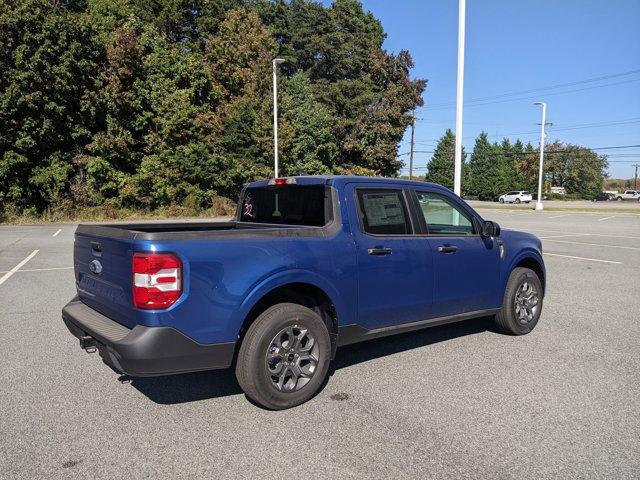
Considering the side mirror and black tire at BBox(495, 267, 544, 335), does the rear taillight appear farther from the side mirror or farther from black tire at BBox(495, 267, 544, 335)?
black tire at BBox(495, 267, 544, 335)

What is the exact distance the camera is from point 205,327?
135 inches

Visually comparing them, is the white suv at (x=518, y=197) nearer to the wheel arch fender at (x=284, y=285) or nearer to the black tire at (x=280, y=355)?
the wheel arch fender at (x=284, y=285)

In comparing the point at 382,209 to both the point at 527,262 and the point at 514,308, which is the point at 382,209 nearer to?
the point at 514,308

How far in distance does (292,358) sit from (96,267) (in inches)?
65.9

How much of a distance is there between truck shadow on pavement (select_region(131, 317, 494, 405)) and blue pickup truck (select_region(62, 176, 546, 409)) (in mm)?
557

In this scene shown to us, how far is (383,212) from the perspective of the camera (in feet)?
15.0

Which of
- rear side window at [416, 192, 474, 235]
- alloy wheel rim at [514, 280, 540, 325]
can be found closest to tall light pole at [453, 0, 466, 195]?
alloy wheel rim at [514, 280, 540, 325]

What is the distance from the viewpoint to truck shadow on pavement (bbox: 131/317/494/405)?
163 inches

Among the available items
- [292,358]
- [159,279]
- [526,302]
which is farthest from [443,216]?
[159,279]

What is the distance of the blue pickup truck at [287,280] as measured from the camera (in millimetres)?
3338

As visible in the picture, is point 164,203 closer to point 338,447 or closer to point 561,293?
point 561,293

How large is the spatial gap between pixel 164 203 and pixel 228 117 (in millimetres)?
6864

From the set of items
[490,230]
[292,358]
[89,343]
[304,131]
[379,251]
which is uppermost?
[304,131]

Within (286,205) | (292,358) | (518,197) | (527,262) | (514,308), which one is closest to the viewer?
(292,358)
